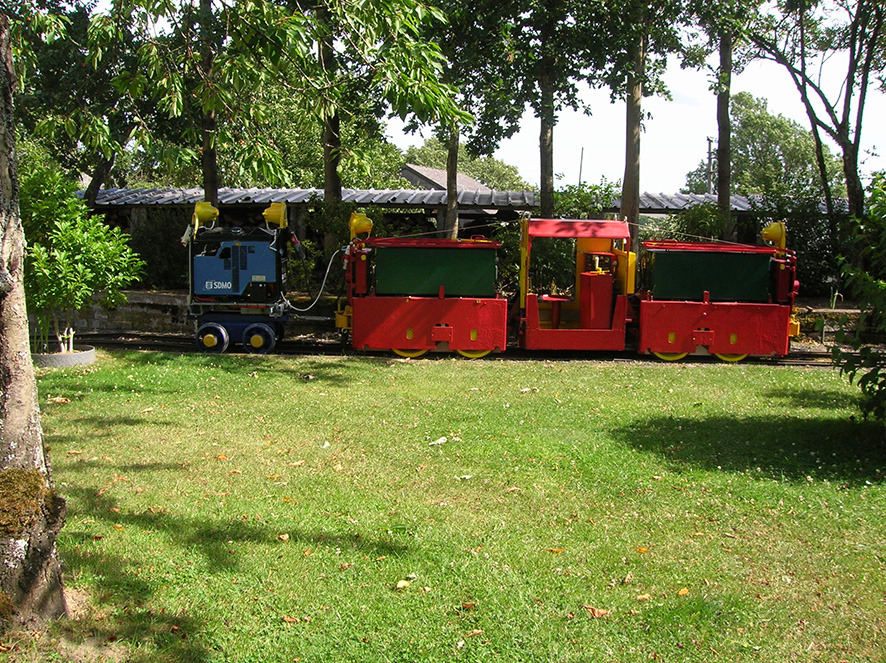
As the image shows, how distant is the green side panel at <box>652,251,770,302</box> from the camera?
44.2 feet

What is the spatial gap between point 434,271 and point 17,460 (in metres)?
9.89

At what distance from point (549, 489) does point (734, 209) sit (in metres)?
17.7

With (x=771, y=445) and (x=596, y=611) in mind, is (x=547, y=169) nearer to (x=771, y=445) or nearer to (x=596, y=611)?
(x=771, y=445)

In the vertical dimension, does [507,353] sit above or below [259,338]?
below

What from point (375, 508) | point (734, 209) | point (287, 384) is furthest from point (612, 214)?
point (375, 508)

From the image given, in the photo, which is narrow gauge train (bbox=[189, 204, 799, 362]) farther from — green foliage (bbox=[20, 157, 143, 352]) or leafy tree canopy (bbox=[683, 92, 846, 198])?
leafy tree canopy (bbox=[683, 92, 846, 198])

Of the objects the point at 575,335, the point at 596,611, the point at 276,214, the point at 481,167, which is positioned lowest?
the point at 596,611

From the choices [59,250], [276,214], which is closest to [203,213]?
[276,214]

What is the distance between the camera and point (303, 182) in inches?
1136

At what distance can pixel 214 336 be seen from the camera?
14.1m

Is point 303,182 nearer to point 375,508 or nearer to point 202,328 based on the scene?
point 202,328

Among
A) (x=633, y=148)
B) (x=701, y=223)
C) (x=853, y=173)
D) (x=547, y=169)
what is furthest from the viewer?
(x=853, y=173)

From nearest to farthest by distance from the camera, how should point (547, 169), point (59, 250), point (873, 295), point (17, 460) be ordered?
point (17, 460) < point (873, 295) < point (59, 250) < point (547, 169)

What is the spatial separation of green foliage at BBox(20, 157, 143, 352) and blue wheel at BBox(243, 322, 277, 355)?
2.54 meters
